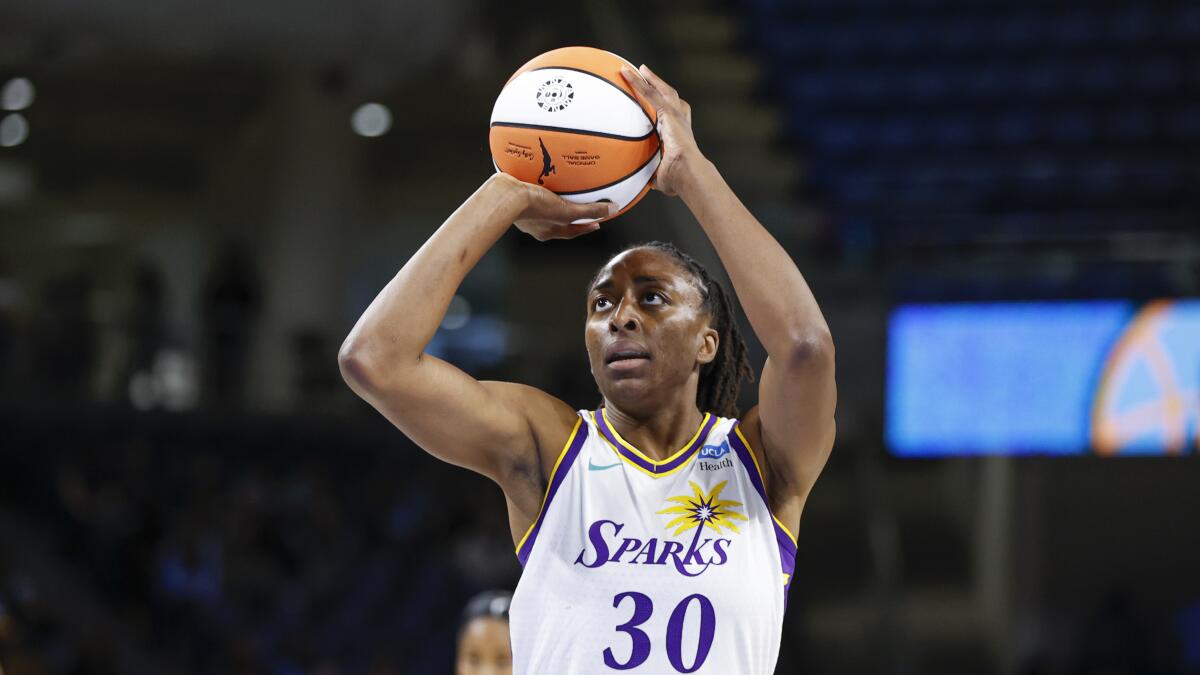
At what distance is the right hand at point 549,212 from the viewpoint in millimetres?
2947

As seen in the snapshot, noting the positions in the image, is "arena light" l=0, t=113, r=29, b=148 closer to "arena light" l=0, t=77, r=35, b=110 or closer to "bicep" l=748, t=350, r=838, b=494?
"arena light" l=0, t=77, r=35, b=110

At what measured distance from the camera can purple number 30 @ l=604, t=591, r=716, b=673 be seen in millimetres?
2693

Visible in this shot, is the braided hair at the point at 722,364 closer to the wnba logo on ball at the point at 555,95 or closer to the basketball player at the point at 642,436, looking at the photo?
the basketball player at the point at 642,436

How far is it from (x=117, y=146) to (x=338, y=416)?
9309 millimetres

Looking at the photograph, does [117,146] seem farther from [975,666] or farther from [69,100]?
[975,666]

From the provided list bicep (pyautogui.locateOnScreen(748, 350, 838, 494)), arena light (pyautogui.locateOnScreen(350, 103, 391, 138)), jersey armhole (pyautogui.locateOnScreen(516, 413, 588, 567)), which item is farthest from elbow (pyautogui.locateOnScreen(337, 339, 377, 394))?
arena light (pyautogui.locateOnScreen(350, 103, 391, 138))

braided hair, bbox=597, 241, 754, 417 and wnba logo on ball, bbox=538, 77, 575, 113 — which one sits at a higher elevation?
wnba logo on ball, bbox=538, 77, 575, 113

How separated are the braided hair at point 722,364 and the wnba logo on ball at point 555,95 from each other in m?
0.34

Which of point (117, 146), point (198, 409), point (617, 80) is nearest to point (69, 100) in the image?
point (117, 146)

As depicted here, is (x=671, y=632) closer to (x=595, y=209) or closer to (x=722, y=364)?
(x=722, y=364)

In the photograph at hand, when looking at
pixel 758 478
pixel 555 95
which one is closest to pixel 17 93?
pixel 555 95

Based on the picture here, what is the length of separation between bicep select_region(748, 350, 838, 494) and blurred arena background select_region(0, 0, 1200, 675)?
620 centimetres

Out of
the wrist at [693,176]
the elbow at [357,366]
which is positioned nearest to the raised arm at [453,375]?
the elbow at [357,366]

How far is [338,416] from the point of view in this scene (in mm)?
11297
